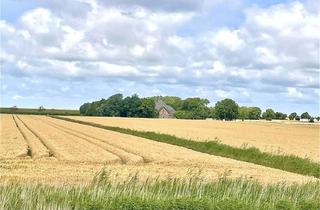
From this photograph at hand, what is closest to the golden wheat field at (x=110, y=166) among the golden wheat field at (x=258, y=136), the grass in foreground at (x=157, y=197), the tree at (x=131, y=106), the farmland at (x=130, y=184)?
the farmland at (x=130, y=184)

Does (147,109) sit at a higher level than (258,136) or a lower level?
higher

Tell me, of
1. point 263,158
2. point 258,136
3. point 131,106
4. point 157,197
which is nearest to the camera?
point 157,197

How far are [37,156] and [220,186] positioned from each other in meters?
16.5

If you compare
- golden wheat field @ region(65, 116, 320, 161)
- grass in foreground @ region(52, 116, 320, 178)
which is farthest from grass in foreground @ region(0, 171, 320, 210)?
golden wheat field @ region(65, 116, 320, 161)

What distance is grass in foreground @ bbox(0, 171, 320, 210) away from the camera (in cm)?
1299

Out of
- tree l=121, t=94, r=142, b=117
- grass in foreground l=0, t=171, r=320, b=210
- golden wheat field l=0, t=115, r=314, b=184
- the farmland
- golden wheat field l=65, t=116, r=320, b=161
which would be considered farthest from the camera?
tree l=121, t=94, r=142, b=117

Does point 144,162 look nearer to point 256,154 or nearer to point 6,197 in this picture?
point 256,154

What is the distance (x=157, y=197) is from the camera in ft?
46.4

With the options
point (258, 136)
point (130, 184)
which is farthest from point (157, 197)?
point (258, 136)

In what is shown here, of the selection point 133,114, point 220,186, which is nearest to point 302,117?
point 133,114

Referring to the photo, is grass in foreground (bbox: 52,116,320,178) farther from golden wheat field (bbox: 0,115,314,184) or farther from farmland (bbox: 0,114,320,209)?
farmland (bbox: 0,114,320,209)

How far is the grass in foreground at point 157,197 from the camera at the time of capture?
13.0 metres

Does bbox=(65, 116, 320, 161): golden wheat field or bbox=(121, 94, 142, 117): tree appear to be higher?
bbox=(121, 94, 142, 117): tree

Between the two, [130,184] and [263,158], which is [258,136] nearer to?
[263,158]
